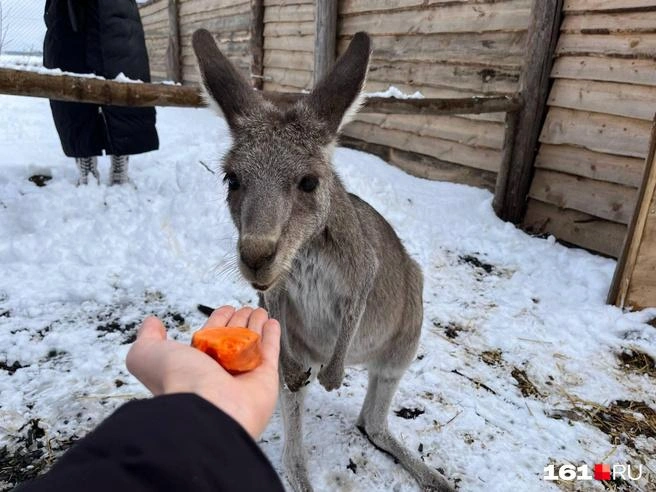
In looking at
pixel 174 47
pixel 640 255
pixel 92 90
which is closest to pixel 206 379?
pixel 92 90

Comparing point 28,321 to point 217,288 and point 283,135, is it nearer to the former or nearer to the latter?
point 217,288

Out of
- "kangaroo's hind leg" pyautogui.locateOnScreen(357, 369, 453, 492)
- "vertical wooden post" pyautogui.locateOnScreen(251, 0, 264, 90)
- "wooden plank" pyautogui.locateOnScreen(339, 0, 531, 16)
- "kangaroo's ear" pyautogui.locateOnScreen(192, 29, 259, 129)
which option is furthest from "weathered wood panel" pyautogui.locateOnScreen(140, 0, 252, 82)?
"kangaroo's hind leg" pyautogui.locateOnScreen(357, 369, 453, 492)

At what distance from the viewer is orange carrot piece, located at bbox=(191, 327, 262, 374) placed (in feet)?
3.37

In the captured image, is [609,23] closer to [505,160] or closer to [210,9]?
[505,160]

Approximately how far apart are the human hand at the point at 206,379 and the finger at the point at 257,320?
183 millimetres

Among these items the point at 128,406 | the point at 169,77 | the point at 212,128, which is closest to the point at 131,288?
the point at 128,406

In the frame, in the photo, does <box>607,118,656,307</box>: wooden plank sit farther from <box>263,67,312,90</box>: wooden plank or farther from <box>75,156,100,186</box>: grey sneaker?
<box>263,67,312,90</box>: wooden plank

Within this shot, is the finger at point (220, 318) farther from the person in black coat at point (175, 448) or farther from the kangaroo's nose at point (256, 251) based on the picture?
the person in black coat at point (175, 448)

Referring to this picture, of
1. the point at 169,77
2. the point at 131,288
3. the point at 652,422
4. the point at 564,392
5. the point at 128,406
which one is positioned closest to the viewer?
the point at 128,406

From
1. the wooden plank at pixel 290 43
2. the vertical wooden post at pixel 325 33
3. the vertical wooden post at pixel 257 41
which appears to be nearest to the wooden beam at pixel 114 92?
the vertical wooden post at pixel 325 33

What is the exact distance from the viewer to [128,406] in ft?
2.36

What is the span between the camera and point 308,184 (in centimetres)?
171

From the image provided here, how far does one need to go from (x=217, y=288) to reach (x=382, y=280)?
157 cm

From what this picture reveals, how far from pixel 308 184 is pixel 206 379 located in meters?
0.96
